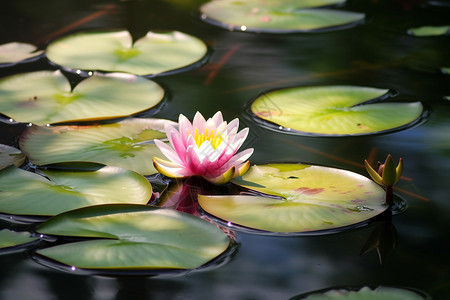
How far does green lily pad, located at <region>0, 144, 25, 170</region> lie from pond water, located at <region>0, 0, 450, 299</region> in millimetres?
90

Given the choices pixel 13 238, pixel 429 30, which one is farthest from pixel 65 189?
pixel 429 30

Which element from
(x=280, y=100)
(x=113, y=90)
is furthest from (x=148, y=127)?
(x=280, y=100)

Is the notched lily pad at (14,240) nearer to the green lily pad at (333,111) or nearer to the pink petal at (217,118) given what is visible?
the pink petal at (217,118)

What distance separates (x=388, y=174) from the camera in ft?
4.57

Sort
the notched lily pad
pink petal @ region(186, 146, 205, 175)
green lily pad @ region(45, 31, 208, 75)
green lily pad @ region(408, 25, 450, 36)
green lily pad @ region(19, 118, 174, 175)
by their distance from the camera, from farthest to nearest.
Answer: green lily pad @ region(408, 25, 450, 36) → green lily pad @ region(45, 31, 208, 75) → green lily pad @ region(19, 118, 174, 175) → pink petal @ region(186, 146, 205, 175) → the notched lily pad

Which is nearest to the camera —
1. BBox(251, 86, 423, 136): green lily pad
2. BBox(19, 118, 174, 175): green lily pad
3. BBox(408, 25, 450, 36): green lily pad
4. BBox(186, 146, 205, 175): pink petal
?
BBox(186, 146, 205, 175): pink petal

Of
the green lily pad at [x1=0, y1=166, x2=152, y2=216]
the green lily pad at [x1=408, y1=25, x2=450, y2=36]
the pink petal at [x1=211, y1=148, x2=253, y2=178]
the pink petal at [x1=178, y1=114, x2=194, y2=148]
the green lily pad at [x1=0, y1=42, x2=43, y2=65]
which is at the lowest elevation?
the green lily pad at [x1=0, y1=42, x2=43, y2=65]

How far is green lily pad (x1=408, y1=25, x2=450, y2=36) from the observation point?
106 inches

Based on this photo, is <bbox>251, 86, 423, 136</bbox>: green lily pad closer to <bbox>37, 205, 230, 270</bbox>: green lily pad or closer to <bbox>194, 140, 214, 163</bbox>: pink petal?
<bbox>194, 140, 214, 163</bbox>: pink petal

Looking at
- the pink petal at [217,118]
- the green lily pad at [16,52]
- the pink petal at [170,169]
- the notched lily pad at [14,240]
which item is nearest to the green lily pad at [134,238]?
the notched lily pad at [14,240]

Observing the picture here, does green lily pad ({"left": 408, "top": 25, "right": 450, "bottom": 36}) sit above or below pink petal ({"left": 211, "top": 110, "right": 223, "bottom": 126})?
below

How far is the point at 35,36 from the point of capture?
8.39 ft

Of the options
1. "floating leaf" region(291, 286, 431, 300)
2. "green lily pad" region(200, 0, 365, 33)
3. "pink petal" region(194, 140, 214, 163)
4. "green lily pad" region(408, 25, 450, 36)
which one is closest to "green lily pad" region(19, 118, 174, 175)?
"pink petal" region(194, 140, 214, 163)

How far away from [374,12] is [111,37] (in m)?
1.26
